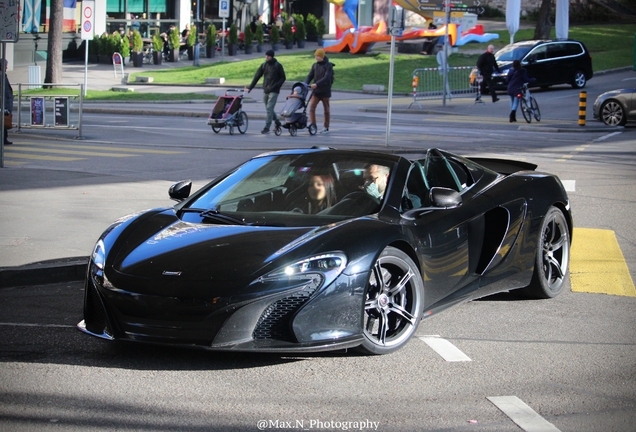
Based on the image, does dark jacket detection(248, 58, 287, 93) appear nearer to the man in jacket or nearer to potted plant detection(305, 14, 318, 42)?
the man in jacket

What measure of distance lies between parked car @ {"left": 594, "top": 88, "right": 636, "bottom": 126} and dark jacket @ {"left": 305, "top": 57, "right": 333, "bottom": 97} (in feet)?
25.8

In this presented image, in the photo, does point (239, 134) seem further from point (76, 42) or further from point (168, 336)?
point (76, 42)

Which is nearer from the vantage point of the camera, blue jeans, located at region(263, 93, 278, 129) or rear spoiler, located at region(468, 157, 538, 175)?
rear spoiler, located at region(468, 157, 538, 175)

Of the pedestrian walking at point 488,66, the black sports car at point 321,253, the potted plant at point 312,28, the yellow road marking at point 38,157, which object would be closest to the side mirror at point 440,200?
the black sports car at point 321,253

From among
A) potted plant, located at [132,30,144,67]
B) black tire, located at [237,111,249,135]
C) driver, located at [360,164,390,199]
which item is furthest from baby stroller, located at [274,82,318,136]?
potted plant, located at [132,30,144,67]

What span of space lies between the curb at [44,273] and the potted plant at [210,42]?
4595 cm

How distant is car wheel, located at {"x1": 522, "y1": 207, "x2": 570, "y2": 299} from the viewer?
7105mm

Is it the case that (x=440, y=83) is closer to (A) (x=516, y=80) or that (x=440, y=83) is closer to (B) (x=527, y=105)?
(B) (x=527, y=105)

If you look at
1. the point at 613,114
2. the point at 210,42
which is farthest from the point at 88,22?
the point at 210,42

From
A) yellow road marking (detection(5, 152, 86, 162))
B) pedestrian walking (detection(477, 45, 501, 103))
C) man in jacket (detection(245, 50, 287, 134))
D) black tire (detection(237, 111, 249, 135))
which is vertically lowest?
yellow road marking (detection(5, 152, 86, 162))

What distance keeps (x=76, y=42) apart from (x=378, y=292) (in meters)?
48.3

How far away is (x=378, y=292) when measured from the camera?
18.1ft

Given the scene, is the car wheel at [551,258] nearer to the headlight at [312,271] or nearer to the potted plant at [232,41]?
the headlight at [312,271]

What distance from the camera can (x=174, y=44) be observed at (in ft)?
166
